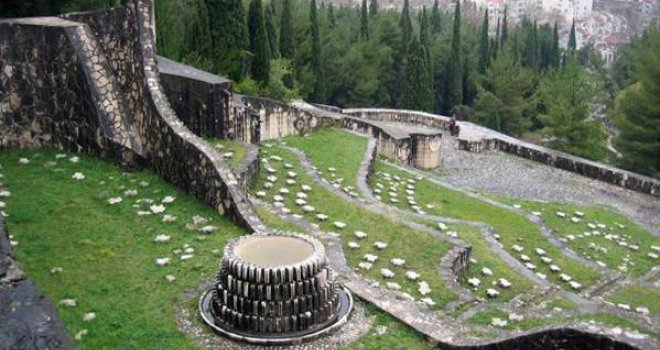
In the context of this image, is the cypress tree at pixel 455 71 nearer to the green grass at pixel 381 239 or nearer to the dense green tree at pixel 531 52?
the dense green tree at pixel 531 52

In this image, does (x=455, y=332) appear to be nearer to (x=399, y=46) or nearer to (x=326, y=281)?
(x=326, y=281)

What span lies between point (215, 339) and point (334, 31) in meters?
51.4

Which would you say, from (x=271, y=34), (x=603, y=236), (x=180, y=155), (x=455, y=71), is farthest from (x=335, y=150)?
(x=455, y=71)

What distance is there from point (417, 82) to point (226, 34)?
18780mm

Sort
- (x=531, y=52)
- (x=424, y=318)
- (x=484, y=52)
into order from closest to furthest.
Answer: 1. (x=424, y=318)
2. (x=484, y=52)
3. (x=531, y=52)

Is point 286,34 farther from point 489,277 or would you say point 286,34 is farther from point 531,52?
point 489,277

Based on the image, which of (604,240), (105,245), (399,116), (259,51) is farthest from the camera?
(399,116)

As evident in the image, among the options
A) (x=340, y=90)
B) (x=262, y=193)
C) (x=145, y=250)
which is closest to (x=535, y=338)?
(x=145, y=250)

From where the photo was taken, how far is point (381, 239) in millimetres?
14594

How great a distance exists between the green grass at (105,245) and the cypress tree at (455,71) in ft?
145

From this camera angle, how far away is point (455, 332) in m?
9.63

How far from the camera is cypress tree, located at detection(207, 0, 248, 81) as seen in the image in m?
32.7

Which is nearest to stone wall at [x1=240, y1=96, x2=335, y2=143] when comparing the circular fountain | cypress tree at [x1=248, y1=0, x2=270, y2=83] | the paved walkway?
the paved walkway

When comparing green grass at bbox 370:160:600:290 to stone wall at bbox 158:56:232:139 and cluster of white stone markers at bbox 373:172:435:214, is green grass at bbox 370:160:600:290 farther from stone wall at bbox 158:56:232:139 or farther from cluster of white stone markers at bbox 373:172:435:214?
stone wall at bbox 158:56:232:139
